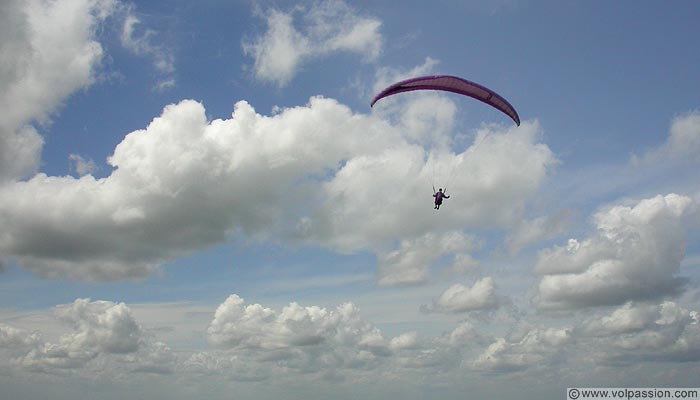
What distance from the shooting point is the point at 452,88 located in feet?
239

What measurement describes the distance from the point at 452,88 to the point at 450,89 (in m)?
0.37

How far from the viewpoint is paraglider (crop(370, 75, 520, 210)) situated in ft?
233

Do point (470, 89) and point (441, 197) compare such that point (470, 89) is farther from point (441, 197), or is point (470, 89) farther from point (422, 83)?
point (441, 197)

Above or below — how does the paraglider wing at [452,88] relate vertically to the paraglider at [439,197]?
above

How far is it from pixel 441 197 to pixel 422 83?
14.0m

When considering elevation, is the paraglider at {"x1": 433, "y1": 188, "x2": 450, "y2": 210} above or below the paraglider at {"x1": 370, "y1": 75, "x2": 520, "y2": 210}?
below

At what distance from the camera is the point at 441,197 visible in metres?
74.9

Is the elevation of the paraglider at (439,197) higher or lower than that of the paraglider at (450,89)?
lower

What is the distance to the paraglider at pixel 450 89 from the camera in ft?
233

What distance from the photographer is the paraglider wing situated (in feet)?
233

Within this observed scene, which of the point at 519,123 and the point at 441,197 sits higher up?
the point at 519,123

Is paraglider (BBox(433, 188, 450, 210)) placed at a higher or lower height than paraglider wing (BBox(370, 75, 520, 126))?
lower

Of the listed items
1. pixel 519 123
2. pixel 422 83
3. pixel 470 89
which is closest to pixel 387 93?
pixel 422 83

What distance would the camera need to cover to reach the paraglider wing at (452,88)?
233ft
